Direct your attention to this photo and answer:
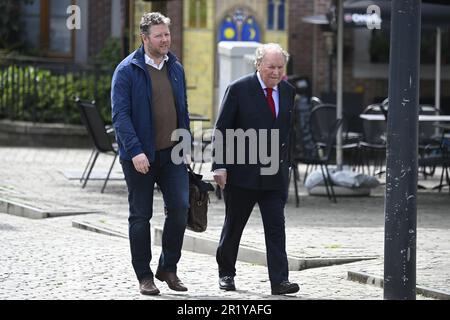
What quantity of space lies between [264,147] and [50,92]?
12936mm

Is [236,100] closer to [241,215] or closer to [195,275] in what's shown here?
[241,215]

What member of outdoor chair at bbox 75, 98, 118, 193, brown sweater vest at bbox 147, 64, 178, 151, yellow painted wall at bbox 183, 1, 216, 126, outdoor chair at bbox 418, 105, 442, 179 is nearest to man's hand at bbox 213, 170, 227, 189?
brown sweater vest at bbox 147, 64, 178, 151

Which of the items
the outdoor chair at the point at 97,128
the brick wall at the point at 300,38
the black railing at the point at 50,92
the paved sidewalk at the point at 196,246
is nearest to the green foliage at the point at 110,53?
the black railing at the point at 50,92

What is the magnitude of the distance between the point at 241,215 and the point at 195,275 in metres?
0.92

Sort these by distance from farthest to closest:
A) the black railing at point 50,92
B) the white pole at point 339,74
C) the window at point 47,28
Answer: the window at point 47,28, the black railing at point 50,92, the white pole at point 339,74

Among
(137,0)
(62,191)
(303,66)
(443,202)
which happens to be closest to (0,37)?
(137,0)

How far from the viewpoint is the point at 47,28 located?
26.3 m

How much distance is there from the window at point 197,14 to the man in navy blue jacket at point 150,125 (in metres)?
16.2

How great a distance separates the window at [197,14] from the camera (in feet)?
82.3

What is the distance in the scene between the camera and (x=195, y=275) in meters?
9.91

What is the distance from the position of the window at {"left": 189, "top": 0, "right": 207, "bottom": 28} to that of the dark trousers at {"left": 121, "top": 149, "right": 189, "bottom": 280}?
53.5 ft

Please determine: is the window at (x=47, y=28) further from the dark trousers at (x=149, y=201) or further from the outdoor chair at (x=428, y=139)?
the dark trousers at (x=149, y=201)

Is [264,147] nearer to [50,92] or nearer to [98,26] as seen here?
[50,92]
